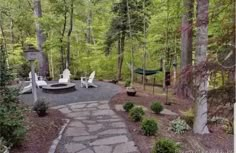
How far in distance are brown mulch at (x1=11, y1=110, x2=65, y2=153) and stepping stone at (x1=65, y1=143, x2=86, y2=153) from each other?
0.35 metres

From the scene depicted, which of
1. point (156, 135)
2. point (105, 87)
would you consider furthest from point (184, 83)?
point (105, 87)

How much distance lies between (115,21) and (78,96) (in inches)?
192

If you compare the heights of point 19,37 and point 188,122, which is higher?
point 19,37

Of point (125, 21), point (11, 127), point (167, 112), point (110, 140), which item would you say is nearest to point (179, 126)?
point (167, 112)

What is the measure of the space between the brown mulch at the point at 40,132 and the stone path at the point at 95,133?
0.78 ft

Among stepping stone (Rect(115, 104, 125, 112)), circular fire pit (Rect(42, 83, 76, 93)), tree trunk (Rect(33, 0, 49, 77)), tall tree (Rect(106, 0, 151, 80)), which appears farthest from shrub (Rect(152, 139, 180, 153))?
tree trunk (Rect(33, 0, 49, 77))

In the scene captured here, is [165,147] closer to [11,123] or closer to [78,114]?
[11,123]

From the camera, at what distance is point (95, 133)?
5504mm

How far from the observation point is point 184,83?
97.8 inches

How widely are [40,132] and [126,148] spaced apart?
5.92ft

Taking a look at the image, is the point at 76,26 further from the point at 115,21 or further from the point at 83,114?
the point at 83,114

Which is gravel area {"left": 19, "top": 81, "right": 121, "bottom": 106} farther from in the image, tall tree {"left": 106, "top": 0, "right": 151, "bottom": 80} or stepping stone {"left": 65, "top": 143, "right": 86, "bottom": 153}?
tall tree {"left": 106, "top": 0, "right": 151, "bottom": 80}

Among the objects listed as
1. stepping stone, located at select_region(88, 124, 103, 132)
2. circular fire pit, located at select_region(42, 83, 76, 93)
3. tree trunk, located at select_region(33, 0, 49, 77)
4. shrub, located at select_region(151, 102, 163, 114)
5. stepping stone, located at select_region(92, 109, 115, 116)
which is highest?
tree trunk, located at select_region(33, 0, 49, 77)

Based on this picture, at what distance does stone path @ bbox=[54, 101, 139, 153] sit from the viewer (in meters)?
4.75
